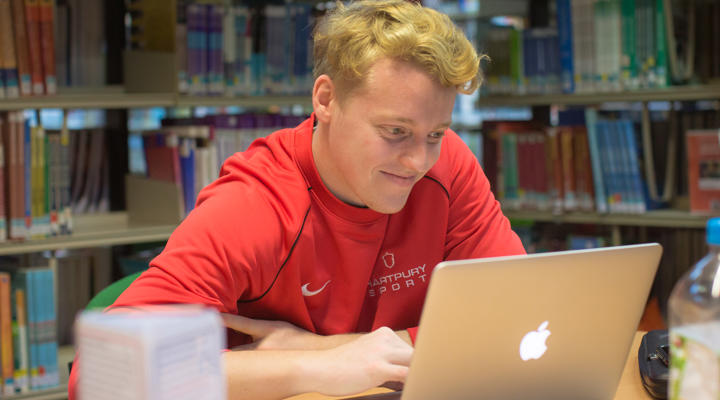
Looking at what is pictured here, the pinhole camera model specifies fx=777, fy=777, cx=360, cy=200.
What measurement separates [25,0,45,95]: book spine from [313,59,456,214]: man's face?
155 cm

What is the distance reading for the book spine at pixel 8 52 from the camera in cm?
244

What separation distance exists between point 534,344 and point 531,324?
0.13 feet

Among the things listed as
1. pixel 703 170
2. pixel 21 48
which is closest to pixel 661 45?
pixel 703 170

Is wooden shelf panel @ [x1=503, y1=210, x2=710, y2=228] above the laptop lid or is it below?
below

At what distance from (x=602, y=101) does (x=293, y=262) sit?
6.57 ft

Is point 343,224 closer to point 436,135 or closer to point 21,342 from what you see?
point 436,135

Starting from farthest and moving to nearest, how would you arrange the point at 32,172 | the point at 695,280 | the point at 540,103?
the point at 540,103, the point at 32,172, the point at 695,280

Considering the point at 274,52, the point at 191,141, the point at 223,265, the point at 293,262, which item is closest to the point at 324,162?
the point at 293,262

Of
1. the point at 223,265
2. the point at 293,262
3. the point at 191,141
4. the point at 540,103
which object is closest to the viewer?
the point at 223,265

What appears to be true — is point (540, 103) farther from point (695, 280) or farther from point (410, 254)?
A: point (695, 280)

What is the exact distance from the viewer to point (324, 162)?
1.43 meters

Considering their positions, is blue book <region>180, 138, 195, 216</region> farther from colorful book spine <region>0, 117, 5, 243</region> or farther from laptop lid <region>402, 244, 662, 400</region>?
laptop lid <region>402, 244, 662, 400</region>

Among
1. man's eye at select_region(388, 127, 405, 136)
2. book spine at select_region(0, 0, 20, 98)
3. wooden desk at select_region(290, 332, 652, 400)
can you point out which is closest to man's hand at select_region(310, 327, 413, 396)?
wooden desk at select_region(290, 332, 652, 400)

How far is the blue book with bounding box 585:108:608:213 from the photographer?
9.85 ft
